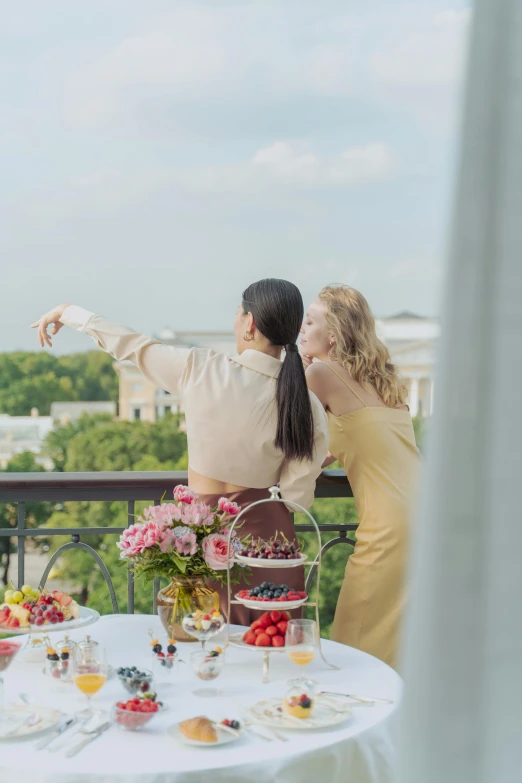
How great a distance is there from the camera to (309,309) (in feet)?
8.64

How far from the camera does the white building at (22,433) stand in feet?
106

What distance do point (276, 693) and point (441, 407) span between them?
1.06m

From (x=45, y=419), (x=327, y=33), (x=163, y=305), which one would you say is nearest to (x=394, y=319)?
(x=163, y=305)

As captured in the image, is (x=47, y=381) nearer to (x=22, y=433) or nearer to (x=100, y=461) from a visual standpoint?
(x=22, y=433)

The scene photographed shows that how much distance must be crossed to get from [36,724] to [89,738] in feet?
0.30

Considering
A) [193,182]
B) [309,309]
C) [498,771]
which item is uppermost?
[193,182]

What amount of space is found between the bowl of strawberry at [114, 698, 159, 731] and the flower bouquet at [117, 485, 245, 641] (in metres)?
0.41

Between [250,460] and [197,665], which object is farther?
[250,460]

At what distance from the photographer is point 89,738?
1255 mm

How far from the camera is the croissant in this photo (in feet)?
4.06

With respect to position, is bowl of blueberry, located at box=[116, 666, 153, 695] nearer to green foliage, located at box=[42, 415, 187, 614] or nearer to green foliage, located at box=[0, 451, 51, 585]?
green foliage, located at box=[0, 451, 51, 585]

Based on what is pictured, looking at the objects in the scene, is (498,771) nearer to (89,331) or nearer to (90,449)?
(89,331)

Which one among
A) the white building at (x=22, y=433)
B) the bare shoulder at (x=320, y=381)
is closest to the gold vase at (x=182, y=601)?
the bare shoulder at (x=320, y=381)

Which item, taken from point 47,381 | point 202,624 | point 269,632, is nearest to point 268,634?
point 269,632
